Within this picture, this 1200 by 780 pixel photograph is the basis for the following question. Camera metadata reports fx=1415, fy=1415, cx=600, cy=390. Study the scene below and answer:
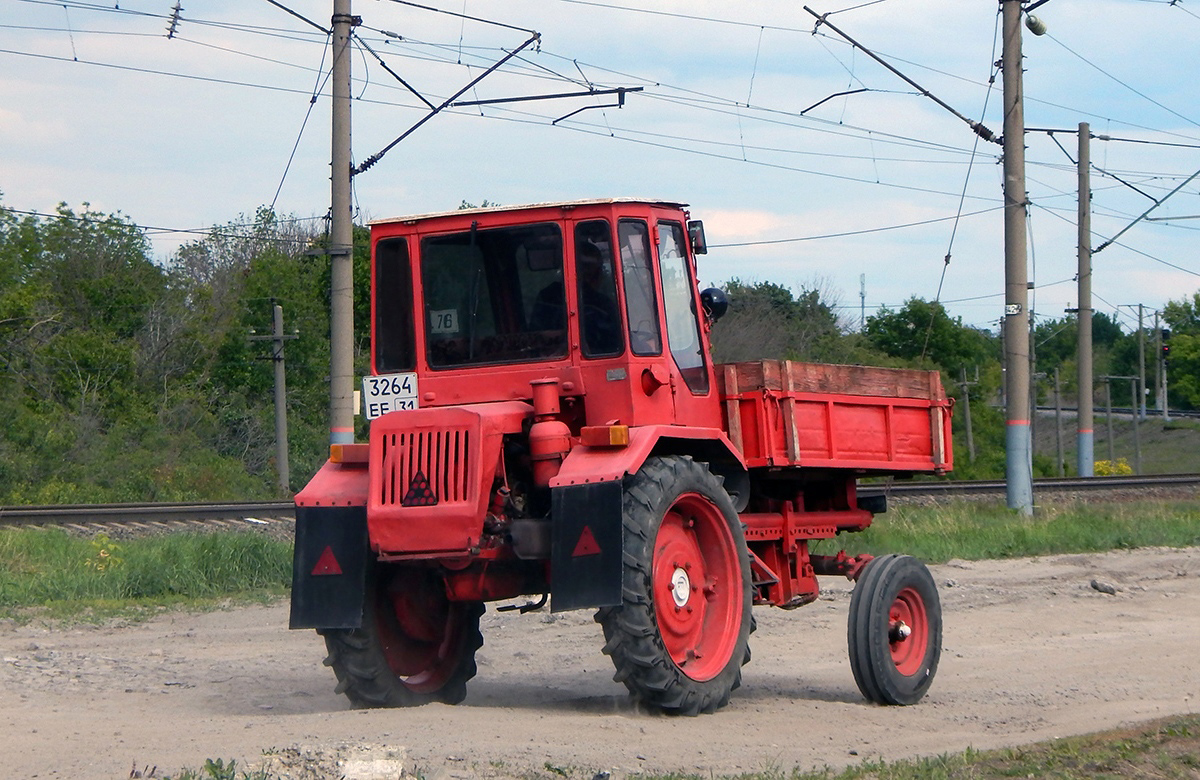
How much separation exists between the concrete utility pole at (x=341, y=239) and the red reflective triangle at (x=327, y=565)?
9.42 meters

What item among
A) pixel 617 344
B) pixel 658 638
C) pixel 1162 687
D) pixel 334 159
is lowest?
pixel 1162 687

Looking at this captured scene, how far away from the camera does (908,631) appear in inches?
370

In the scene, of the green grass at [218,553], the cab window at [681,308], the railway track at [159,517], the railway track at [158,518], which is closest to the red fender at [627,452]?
the cab window at [681,308]

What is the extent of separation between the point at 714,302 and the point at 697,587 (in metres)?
1.77

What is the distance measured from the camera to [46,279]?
40031mm

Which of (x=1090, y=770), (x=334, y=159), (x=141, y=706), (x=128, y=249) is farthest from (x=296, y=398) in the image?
(x=1090, y=770)

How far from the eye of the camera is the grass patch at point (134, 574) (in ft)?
44.2

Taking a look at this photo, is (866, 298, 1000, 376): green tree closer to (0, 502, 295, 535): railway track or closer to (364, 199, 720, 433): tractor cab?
(0, 502, 295, 535): railway track

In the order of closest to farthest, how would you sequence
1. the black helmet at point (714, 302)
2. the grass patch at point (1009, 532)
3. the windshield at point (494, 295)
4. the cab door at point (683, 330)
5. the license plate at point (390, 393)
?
the windshield at point (494, 295)
the cab door at point (683, 330)
the license plate at point (390, 393)
the black helmet at point (714, 302)
the grass patch at point (1009, 532)

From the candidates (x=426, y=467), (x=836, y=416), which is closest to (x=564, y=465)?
(x=426, y=467)

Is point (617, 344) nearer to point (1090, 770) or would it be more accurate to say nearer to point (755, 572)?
point (755, 572)

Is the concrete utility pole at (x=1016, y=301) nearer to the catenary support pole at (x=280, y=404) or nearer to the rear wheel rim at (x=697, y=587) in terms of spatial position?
the rear wheel rim at (x=697, y=587)

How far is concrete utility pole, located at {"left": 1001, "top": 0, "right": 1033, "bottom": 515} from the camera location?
21375mm

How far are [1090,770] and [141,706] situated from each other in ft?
18.3
